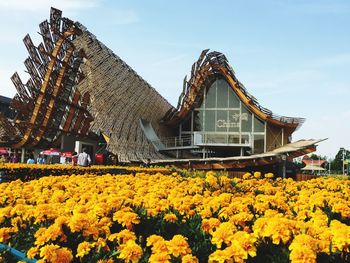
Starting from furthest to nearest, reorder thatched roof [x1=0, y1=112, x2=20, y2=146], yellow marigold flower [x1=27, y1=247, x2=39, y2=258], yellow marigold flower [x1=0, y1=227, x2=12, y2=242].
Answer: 1. thatched roof [x1=0, y1=112, x2=20, y2=146]
2. yellow marigold flower [x1=0, y1=227, x2=12, y2=242]
3. yellow marigold flower [x1=27, y1=247, x2=39, y2=258]

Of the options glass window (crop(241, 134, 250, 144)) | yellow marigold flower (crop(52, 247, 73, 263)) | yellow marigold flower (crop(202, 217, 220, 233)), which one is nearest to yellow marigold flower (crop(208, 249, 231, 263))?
yellow marigold flower (crop(202, 217, 220, 233))

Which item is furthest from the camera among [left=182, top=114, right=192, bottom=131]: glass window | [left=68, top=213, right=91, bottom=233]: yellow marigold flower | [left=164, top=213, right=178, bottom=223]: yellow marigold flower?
[left=182, top=114, right=192, bottom=131]: glass window

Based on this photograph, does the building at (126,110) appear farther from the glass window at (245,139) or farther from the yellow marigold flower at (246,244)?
the yellow marigold flower at (246,244)

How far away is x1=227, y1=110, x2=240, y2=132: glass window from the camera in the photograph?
115 feet

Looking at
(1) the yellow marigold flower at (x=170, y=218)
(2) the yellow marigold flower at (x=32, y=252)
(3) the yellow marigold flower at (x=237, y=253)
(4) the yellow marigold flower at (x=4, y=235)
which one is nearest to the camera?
(3) the yellow marigold flower at (x=237, y=253)

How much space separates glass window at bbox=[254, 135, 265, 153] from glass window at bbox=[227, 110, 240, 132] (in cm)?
171

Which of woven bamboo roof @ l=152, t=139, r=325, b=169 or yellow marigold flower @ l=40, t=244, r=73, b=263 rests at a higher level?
woven bamboo roof @ l=152, t=139, r=325, b=169

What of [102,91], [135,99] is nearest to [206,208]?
[102,91]

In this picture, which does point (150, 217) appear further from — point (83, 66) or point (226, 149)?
point (226, 149)

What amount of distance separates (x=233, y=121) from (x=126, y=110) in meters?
9.77

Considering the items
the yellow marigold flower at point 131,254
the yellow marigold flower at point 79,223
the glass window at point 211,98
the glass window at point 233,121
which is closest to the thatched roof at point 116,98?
the glass window at point 211,98

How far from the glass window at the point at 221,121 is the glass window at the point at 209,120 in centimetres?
35

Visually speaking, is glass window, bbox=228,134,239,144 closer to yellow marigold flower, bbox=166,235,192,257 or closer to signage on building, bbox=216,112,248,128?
signage on building, bbox=216,112,248,128

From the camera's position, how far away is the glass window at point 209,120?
1416 inches
